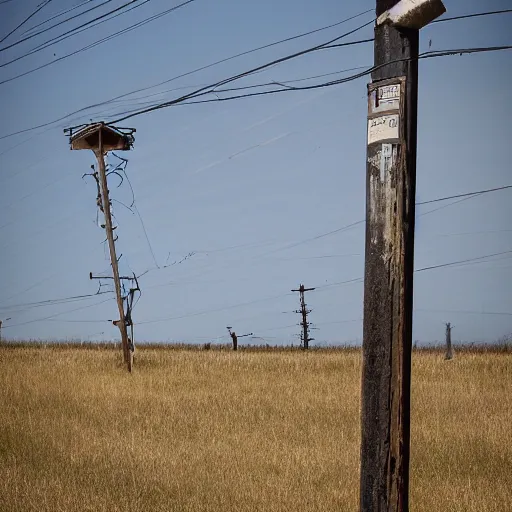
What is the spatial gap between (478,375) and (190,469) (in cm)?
Answer: 1263

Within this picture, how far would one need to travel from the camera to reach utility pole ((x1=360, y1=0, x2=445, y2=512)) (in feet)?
17.7

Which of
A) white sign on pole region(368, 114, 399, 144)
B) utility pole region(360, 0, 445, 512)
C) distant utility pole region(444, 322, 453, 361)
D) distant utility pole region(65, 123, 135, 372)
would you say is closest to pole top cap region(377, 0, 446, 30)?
utility pole region(360, 0, 445, 512)

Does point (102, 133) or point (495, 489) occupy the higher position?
point (102, 133)

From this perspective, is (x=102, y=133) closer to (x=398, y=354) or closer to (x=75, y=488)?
(x=75, y=488)

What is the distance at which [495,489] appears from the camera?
8.56 meters

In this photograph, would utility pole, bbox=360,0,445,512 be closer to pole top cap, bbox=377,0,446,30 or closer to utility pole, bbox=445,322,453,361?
pole top cap, bbox=377,0,446,30

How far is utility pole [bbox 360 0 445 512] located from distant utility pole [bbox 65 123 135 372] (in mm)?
15389

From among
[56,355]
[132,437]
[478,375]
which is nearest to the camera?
[132,437]

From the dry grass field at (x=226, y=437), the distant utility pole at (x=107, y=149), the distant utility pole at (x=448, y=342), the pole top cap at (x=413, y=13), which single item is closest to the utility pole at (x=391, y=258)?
the pole top cap at (x=413, y=13)

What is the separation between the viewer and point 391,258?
5391mm

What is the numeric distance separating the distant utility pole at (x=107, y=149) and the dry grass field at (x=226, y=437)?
1093mm

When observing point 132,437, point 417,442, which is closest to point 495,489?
point 417,442

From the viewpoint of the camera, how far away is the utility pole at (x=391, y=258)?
5.40 m

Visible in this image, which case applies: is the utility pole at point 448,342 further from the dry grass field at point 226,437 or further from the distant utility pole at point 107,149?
the distant utility pole at point 107,149
